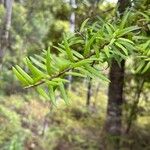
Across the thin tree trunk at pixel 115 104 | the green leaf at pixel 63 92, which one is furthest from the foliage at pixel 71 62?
the thin tree trunk at pixel 115 104

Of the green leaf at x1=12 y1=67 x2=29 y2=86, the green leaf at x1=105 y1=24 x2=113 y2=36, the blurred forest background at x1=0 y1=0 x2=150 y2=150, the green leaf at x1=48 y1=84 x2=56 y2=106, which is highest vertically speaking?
the green leaf at x1=105 y1=24 x2=113 y2=36

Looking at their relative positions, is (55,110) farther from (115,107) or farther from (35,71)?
(35,71)

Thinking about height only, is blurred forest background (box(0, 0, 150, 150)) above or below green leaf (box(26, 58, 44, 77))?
below

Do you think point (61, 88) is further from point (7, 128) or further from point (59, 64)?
point (7, 128)

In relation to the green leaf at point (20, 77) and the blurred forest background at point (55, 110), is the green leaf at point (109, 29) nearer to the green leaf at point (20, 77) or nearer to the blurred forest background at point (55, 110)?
the green leaf at point (20, 77)

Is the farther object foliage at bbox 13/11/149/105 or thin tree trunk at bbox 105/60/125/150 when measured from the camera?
thin tree trunk at bbox 105/60/125/150

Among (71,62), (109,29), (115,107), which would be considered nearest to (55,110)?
(115,107)

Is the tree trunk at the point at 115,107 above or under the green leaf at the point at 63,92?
under

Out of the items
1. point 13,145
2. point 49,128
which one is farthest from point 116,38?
point 49,128

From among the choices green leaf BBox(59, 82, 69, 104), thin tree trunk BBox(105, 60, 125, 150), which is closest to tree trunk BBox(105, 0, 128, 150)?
thin tree trunk BBox(105, 60, 125, 150)

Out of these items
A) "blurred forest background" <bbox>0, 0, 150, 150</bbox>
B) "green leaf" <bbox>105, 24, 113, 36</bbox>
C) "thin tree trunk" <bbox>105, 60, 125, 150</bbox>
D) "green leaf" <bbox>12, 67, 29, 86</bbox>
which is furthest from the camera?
"blurred forest background" <bbox>0, 0, 150, 150</bbox>

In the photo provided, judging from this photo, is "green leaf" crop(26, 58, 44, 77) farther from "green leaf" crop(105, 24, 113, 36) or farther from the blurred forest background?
the blurred forest background

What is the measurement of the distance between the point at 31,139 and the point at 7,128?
113cm

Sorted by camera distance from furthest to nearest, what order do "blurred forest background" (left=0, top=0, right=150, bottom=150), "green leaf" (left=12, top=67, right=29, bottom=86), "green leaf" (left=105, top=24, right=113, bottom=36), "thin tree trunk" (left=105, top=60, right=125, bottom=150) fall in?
"blurred forest background" (left=0, top=0, right=150, bottom=150) < "thin tree trunk" (left=105, top=60, right=125, bottom=150) < "green leaf" (left=105, top=24, right=113, bottom=36) < "green leaf" (left=12, top=67, right=29, bottom=86)
